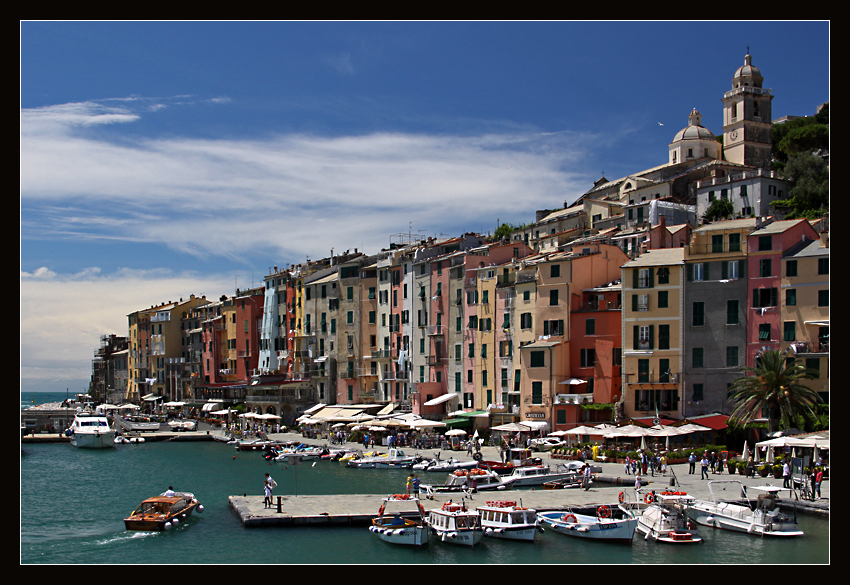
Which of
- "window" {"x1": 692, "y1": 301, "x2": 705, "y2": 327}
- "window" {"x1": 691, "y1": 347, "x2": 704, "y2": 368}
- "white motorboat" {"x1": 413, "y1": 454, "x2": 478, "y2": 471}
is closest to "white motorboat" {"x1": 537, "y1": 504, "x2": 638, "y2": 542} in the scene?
"white motorboat" {"x1": 413, "y1": 454, "x2": 478, "y2": 471}

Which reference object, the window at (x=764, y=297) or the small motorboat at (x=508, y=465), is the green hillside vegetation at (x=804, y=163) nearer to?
the window at (x=764, y=297)

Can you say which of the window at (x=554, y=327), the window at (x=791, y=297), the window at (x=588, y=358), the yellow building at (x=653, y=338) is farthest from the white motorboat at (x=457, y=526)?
the window at (x=554, y=327)

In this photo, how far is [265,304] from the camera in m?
119

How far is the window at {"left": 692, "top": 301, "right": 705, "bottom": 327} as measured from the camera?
62638 millimetres

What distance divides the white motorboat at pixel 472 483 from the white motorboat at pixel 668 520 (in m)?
9.65

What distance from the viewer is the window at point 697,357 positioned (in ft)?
205

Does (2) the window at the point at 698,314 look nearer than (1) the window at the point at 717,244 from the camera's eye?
No

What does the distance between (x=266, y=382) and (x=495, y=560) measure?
243ft

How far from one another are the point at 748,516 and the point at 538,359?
34.2 m

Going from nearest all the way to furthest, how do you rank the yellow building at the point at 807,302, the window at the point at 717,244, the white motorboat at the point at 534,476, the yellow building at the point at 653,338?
the white motorboat at the point at 534,476, the yellow building at the point at 807,302, the window at the point at 717,244, the yellow building at the point at 653,338

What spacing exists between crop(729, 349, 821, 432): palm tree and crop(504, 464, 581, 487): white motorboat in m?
12.8

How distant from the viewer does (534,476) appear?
4969 cm

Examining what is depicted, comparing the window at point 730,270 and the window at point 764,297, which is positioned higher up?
the window at point 730,270
